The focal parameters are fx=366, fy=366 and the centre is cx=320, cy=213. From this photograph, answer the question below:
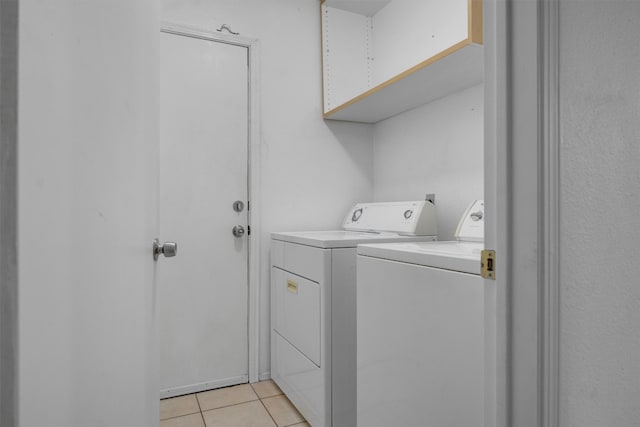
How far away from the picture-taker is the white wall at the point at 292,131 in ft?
7.16

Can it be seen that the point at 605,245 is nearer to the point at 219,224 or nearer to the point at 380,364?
the point at 380,364

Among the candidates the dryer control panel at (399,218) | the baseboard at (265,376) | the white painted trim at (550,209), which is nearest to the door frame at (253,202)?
the baseboard at (265,376)

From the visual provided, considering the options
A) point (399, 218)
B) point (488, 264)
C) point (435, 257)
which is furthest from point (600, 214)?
point (399, 218)

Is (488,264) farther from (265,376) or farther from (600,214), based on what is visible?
(265,376)

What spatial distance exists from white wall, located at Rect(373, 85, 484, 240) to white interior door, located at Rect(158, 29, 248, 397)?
92 centimetres

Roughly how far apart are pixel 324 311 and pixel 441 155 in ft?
3.33

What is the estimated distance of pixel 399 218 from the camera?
74.1 inches

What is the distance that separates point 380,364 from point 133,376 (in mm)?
786

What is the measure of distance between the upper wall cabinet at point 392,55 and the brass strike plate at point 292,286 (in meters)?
1.03

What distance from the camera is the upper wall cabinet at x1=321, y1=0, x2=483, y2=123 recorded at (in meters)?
1.56

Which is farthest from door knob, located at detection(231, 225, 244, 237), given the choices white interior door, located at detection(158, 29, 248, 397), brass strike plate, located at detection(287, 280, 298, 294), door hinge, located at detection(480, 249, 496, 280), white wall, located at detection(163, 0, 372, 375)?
door hinge, located at detection(480, 249, 496, 280)

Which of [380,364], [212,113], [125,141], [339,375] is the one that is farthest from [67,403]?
[212,113]

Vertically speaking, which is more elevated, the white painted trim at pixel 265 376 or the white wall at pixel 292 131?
the white wall at pixel 292 131

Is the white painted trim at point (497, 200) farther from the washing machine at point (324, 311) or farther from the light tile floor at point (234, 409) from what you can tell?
the light tile floor at point (234, 409)
